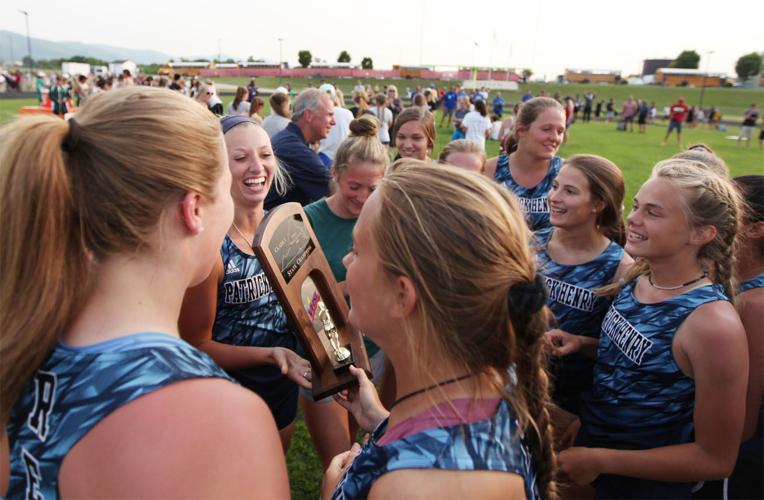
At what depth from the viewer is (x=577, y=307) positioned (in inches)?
107

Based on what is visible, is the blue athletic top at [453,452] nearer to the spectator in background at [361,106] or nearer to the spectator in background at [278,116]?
the spectator in background at [278,116]

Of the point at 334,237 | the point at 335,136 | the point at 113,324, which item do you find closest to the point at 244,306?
the point at 334,237

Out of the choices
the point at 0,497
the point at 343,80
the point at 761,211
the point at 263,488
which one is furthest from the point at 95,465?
the point at 343,80

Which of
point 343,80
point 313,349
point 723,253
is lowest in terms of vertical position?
point 313,349

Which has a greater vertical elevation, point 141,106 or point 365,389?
point 141,106

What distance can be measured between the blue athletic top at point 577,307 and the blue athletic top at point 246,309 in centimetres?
149

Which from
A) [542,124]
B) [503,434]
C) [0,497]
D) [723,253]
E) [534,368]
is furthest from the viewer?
[542,124]

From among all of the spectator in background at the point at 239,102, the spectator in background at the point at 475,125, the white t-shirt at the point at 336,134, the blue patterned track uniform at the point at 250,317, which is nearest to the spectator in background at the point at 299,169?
the blue patterned track uniform at the point at 250,317

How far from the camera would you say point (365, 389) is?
1.91 meters

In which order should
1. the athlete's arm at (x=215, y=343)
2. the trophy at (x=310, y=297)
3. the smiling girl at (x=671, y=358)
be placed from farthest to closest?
the athlete's arm at (x=215, y=343) < the smiling girl at (x=671, y=358) < the trophy at (x=310, y=297)

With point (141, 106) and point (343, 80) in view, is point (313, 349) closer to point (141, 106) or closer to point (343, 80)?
point (141, 106)

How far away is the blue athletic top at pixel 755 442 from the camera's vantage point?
7.57ft

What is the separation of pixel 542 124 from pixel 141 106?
12.1 ft

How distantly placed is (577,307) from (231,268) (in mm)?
1834
